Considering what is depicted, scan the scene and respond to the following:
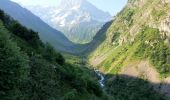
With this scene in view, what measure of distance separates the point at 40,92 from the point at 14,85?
9.64m

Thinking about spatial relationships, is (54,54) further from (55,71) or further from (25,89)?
(25,89)

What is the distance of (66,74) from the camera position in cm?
7538

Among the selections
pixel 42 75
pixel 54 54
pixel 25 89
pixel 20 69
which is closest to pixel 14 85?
pixel 20 69

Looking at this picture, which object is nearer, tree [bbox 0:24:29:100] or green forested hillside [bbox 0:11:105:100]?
tree [bbox 0:24:29:100]

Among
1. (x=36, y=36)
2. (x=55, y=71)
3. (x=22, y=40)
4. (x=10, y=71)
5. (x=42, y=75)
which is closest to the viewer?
(x=10, y=71)

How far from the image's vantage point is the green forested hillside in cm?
4388

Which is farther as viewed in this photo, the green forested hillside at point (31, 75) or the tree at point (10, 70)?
the green forested hillside at point (31, 75)

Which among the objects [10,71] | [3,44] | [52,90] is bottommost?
[52,90]

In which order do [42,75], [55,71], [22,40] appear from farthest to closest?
[22,40], [55,71], [42,75]

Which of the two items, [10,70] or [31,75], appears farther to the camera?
[31,75]

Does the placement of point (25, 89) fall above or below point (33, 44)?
below

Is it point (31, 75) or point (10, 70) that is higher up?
point (10, 70)

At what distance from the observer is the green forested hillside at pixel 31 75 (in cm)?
4388

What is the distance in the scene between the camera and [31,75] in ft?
187
